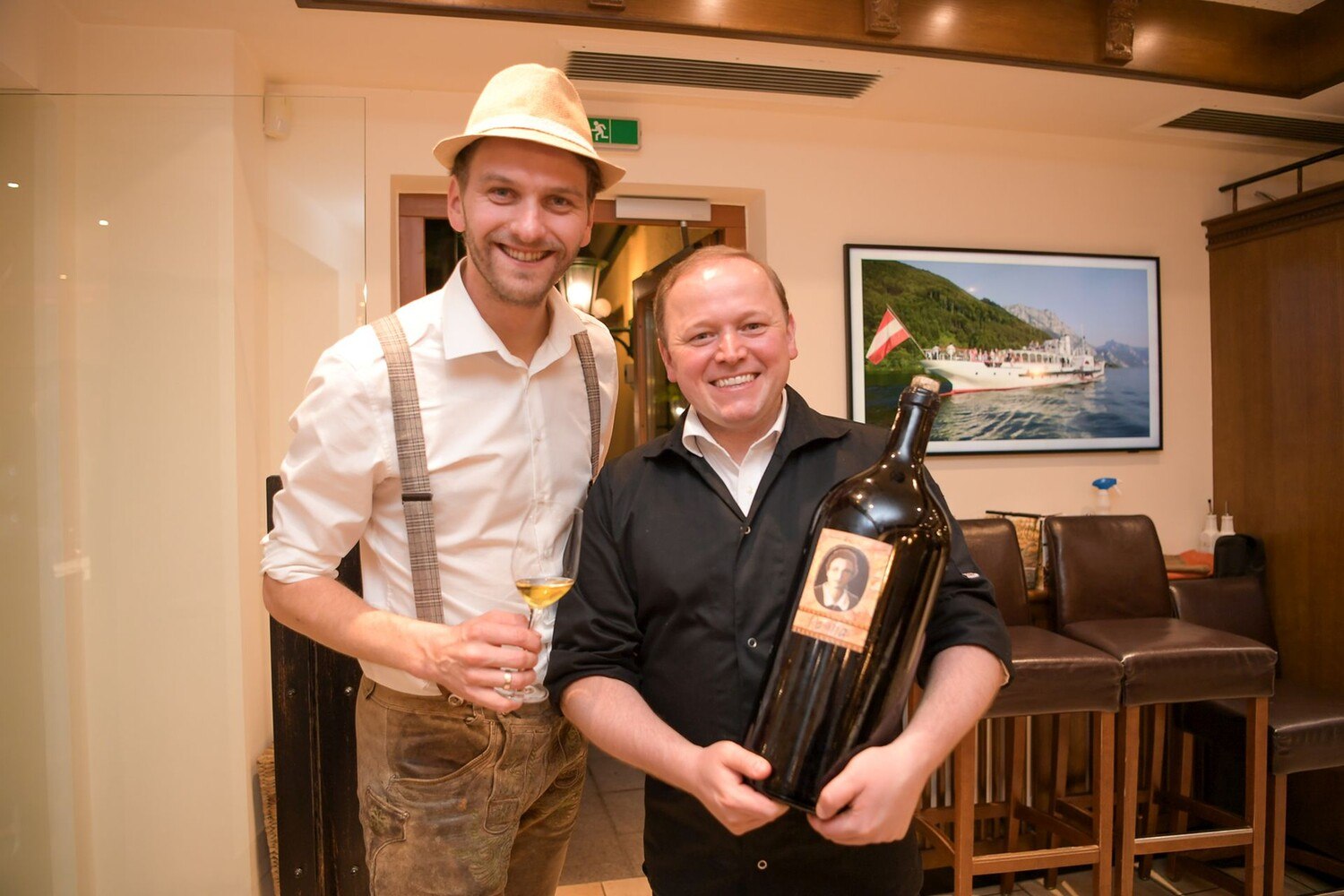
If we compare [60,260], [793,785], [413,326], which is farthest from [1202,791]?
[60,260]

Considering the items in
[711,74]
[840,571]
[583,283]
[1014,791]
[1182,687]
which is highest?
[711,74]

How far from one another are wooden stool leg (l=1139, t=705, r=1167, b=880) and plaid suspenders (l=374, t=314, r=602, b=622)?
282 cm

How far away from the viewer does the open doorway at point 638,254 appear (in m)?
3.23

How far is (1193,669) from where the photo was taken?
2504 millimetres

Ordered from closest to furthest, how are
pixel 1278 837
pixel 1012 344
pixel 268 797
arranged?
pixel 268 797 < pixel 1278 837 < pixel 1012 344

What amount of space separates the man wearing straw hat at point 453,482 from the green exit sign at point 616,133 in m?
1.99

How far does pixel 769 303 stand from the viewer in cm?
117

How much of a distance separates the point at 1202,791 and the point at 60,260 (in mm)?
4156

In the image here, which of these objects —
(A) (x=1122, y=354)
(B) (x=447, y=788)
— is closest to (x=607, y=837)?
(B) (x=447, y=788)

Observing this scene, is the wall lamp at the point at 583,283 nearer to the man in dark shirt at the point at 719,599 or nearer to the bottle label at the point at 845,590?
the man in dark shirt at the point at 719,599

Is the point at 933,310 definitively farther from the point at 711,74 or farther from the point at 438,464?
the point at 438,464

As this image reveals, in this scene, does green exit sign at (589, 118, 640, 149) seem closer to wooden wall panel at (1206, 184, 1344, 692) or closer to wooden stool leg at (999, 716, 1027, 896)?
wooden stool leg at (999, 716, 1027, 896)

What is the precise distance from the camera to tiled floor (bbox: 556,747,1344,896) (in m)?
2.88

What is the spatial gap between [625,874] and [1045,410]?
2530mm
